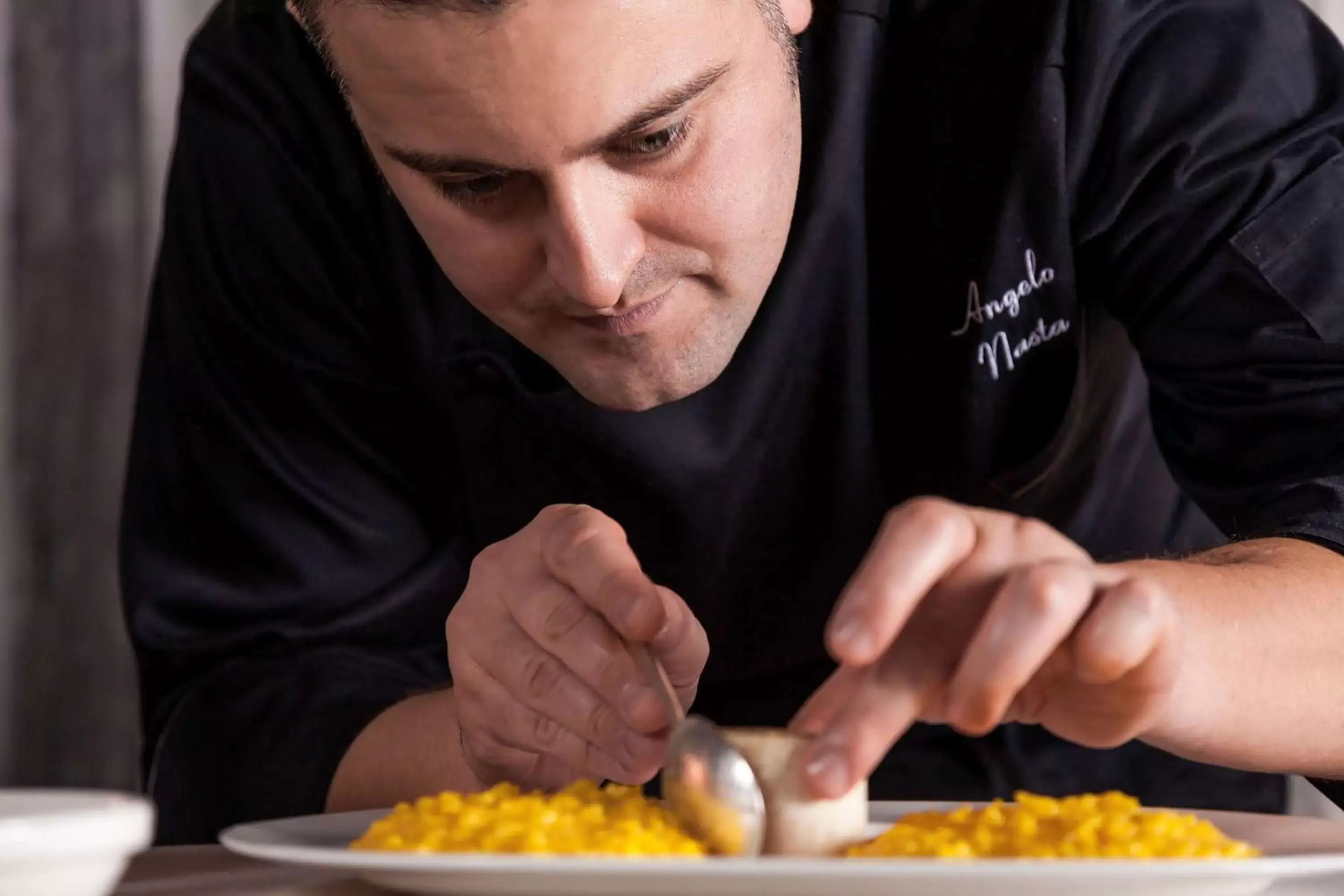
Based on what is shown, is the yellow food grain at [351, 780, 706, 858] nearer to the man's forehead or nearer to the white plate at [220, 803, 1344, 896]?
the white plate at [220, 803, 1344, 896]

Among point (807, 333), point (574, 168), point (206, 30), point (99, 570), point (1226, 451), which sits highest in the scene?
point (206, 30)

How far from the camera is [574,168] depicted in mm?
1040

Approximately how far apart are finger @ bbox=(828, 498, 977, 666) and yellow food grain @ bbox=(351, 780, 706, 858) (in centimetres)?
13

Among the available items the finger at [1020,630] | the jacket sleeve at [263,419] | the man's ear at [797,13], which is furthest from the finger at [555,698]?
the man's ear at [797,13]

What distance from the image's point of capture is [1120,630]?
2.52ft

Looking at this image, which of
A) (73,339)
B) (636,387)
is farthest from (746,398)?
(73,339)

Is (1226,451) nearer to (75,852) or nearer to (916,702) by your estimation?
(916,702)

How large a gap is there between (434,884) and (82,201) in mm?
1587

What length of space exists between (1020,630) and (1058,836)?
0.33 ft

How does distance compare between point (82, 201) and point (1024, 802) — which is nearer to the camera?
point (1024, 802)

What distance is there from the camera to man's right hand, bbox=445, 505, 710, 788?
0.92 m

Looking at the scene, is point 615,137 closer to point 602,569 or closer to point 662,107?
point 662,107

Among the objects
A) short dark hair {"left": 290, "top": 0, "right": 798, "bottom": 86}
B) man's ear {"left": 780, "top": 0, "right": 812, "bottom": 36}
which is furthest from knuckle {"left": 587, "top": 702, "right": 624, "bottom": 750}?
man's ear {"left": 780, "top": 0, "right": 812, "bottom": 36}

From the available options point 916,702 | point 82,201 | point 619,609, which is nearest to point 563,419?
point 619,609
